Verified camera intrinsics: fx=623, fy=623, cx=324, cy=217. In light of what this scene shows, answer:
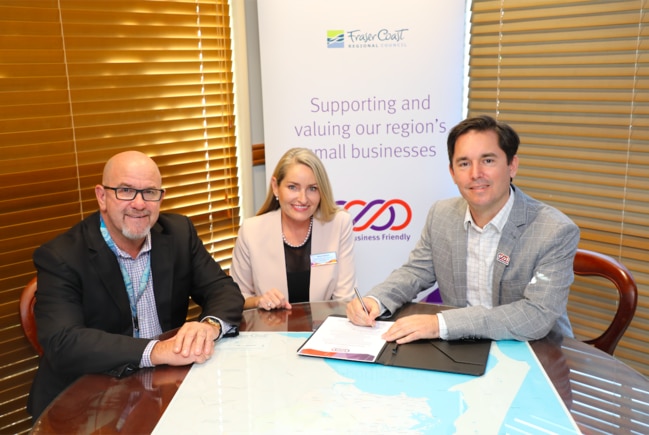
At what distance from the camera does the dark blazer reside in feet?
6.03

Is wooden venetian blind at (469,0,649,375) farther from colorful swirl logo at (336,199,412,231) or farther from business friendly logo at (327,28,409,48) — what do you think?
colorful swirl logo at (336,199,412,231)

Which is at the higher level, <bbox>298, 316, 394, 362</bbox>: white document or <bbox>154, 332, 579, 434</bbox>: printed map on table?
<bbox>298, 316, 394, 362</bbox>: white document

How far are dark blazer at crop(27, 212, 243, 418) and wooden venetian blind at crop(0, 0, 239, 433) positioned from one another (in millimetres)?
711

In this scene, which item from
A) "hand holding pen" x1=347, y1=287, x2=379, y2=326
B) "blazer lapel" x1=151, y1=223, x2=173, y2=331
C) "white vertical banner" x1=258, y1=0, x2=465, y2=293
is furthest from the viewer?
"white vertical banner" x1=258, y1=0, x2=465, y2=293

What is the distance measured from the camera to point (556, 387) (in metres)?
1.63

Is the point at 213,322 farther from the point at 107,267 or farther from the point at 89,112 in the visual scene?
the point at 89,112

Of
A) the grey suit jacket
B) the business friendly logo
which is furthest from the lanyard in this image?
the business friendly logo

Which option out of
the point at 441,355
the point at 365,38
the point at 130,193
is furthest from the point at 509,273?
the point at 365,38

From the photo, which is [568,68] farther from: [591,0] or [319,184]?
[319,184]

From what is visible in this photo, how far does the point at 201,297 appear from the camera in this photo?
8.21 feet

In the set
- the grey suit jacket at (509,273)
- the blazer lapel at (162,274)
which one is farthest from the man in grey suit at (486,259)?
the blazer lapel at (162,274)

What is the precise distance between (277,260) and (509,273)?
3.48 ft

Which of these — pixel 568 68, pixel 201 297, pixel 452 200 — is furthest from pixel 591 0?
pixel 201 297

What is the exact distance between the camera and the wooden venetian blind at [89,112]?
277 cm
